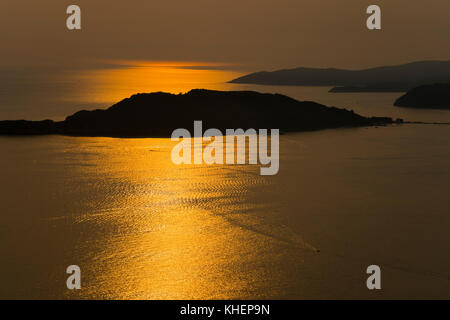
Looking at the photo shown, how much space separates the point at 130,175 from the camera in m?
18.6

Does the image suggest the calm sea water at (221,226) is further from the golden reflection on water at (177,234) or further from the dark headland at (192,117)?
the dark headland at (192,117)

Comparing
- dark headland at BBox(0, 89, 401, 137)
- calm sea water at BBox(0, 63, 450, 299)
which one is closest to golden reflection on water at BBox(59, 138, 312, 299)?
calm sea water at BBox(0, 63, 450, 299)

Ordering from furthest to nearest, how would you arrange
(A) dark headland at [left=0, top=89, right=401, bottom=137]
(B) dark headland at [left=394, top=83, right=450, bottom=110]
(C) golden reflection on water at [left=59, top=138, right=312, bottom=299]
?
1. (B) dark headland at [left=394, top=83, right=450, bottom=110]
2. (A) dark headland at [left=0, top=89, right=401, bottom=137]
3. (C) golden reflection on water at [left=59, top=138, right=312, bottom=299]

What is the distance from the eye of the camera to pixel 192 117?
31844 mm

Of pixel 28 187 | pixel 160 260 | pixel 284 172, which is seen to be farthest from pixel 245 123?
pixel 160 260

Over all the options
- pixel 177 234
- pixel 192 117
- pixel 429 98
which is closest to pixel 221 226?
pixel 177 234

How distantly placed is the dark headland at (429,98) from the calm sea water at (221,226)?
35.7m

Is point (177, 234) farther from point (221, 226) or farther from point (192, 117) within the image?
point (192, 117)

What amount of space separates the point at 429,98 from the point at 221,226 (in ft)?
163

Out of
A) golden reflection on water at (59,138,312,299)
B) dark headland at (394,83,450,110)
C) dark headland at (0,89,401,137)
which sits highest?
dark headland at (394,83,450,110)

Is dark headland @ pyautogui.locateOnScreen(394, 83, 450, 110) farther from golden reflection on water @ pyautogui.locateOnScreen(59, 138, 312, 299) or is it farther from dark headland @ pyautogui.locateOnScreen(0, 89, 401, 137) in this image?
golden reflection on water @ pyautogui.locateOnScreen(59, 138, 312, 299)

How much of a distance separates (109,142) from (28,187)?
9736mm

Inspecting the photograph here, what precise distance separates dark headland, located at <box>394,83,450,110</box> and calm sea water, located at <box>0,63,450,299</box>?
117ft

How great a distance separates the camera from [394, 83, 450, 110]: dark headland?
5625 cm
